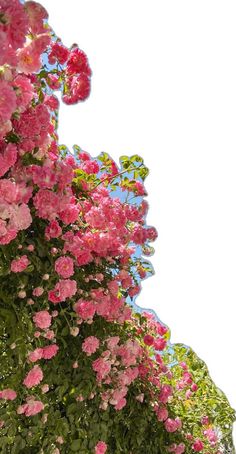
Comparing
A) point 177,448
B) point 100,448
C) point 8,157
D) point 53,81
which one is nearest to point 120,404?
point 100,448

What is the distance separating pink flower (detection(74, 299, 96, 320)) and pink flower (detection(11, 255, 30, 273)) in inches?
12.8

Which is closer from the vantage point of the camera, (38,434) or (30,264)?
(30,264)

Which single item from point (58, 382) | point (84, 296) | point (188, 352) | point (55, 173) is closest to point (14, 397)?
point (58, 382)

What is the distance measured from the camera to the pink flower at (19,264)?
6.27ft

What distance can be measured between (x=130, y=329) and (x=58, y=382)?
58 centimetres

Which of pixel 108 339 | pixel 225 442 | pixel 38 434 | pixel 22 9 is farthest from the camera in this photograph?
pixel 225 442

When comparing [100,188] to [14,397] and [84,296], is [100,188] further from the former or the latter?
[14,397]

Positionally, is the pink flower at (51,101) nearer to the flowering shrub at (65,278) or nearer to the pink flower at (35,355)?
the flowering shrub at (65,278)

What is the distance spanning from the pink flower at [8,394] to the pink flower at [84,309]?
1.17 ft

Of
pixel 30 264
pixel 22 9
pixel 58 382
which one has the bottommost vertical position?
pixel 58 382

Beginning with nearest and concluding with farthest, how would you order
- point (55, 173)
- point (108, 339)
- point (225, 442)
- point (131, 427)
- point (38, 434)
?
point (55, 173) → point (38, 434) → point (108, 339) → point (131, 427) → point (225, 442)

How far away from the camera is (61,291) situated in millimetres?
2045

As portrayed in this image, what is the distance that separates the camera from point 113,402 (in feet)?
7.73

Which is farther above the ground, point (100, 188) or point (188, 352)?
point (100, 188)
